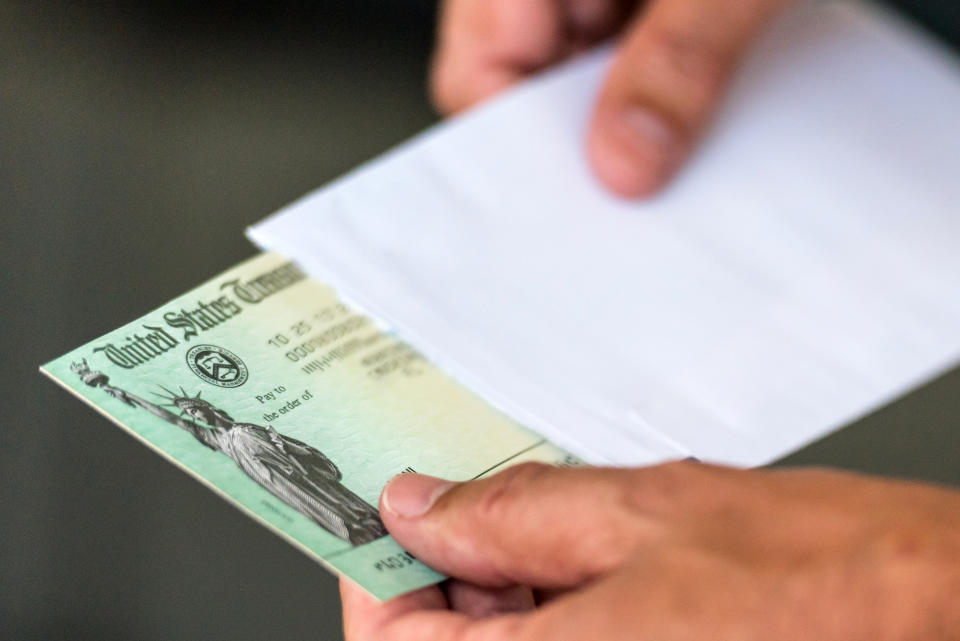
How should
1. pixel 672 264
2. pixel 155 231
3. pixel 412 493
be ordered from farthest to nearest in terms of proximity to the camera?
pixel 155 231
pixel 672 264
pixel 412 493

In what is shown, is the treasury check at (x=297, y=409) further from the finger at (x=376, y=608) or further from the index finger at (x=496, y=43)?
the index finger at (x=496, y=43)

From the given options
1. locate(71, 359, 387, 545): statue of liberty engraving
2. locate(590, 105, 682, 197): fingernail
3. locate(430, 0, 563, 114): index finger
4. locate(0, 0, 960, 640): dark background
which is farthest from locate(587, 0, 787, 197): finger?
locate(71, 359, 387, 545): statue of liberty engraving

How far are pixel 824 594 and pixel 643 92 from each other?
1.87ft

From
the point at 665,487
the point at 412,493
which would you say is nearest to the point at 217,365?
the point at 412,493

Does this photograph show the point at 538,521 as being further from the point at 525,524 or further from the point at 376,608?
the point at 376,608

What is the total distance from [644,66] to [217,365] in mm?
481

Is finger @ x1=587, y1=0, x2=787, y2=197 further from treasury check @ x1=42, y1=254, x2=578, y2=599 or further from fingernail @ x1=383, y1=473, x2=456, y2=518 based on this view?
fingernail @ x1=383, y1=473, x2=456, y2=518

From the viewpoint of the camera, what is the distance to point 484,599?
534 mm

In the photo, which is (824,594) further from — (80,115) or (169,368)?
(80,115)

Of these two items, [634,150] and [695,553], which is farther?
[634,150]

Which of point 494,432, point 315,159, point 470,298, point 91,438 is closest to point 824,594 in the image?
point 494,432

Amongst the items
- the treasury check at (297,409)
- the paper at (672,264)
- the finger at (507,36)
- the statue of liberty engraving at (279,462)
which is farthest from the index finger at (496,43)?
the statue of liberty engraving at (279,462)

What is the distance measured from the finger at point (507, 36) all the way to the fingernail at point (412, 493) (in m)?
0.62

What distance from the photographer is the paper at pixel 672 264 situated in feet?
2.21
